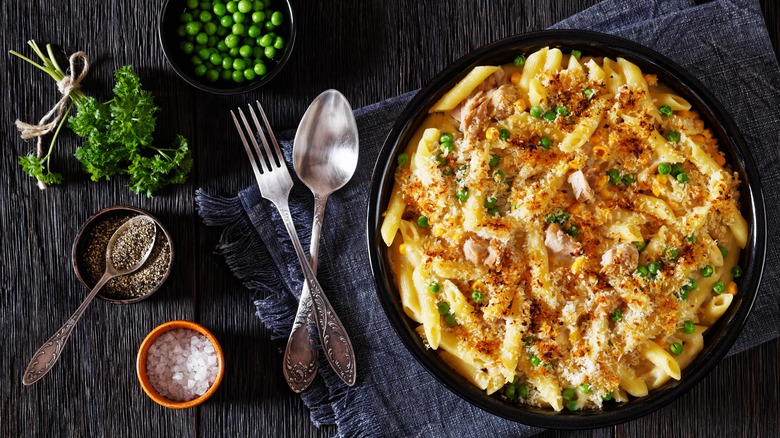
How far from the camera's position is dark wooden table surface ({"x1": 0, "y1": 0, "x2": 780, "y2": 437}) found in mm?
3824

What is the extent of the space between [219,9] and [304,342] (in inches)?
69.3

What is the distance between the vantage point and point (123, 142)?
3.61 metres

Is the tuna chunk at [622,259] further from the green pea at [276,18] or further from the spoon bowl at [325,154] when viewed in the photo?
the green pea at [276,18]

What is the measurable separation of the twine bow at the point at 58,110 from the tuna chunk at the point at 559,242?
253 centimetres

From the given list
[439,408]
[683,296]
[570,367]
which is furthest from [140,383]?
[683,296]

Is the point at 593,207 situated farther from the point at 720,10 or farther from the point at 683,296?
the point at 720,10

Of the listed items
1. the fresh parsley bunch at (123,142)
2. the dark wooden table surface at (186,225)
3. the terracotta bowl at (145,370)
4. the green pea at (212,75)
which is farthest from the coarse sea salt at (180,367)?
the green pea at (212,75)

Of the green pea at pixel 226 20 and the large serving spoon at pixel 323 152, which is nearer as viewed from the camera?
the large serving spoon at pixel 323 152

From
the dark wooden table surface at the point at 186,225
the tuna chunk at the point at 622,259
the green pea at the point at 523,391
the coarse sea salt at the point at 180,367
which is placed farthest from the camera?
the dark wooden table surface at the point at 186,225

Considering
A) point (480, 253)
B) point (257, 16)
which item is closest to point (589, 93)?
point (480, 253)

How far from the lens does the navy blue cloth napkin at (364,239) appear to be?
3.60 metres

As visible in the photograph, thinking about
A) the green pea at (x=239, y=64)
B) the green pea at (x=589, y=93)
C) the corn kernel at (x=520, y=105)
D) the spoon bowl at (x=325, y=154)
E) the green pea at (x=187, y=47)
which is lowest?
the spoon bowl at (x=325, y=154)

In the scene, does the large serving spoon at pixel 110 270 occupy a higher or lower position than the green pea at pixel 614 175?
lower

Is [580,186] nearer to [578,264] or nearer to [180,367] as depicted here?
[578,264]
